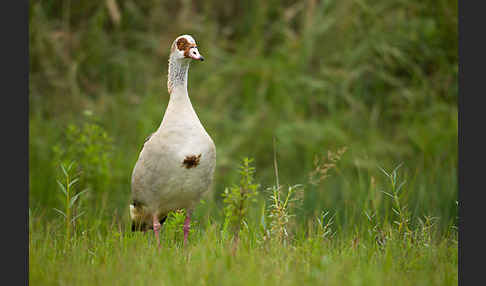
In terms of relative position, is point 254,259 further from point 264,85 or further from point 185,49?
point 264,85

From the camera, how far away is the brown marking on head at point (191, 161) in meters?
3.84

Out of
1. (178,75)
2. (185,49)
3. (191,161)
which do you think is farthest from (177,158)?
(185,49)

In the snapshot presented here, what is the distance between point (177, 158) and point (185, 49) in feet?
2.85

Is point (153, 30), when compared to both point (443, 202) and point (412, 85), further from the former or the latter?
point (443, 202)

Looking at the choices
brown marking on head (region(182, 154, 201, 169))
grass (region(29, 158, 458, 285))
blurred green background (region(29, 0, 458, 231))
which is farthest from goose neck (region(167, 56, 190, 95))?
blurred green background (region(29, 0, 458, 231))

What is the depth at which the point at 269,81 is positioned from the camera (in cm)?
885

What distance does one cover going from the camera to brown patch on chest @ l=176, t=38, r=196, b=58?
4051 millimetres

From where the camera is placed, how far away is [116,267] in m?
3.25

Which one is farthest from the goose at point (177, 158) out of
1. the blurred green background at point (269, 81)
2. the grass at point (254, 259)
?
the blurred green background at point (269, 81)

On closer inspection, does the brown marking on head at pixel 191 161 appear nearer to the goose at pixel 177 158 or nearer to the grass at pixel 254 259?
the goose at pixel 177 158

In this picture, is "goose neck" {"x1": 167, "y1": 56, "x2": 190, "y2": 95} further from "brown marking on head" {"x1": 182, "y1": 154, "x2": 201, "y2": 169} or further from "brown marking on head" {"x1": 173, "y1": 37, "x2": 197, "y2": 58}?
"brown marking on head" {"x1": 182, "y1": 154, "x2": 201, "y2": 169}

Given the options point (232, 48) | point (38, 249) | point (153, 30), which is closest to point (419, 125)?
point (232, 48)

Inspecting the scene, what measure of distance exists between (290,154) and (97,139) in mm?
3145

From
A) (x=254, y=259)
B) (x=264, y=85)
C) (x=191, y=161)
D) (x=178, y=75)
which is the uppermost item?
(x=264, y=85)
